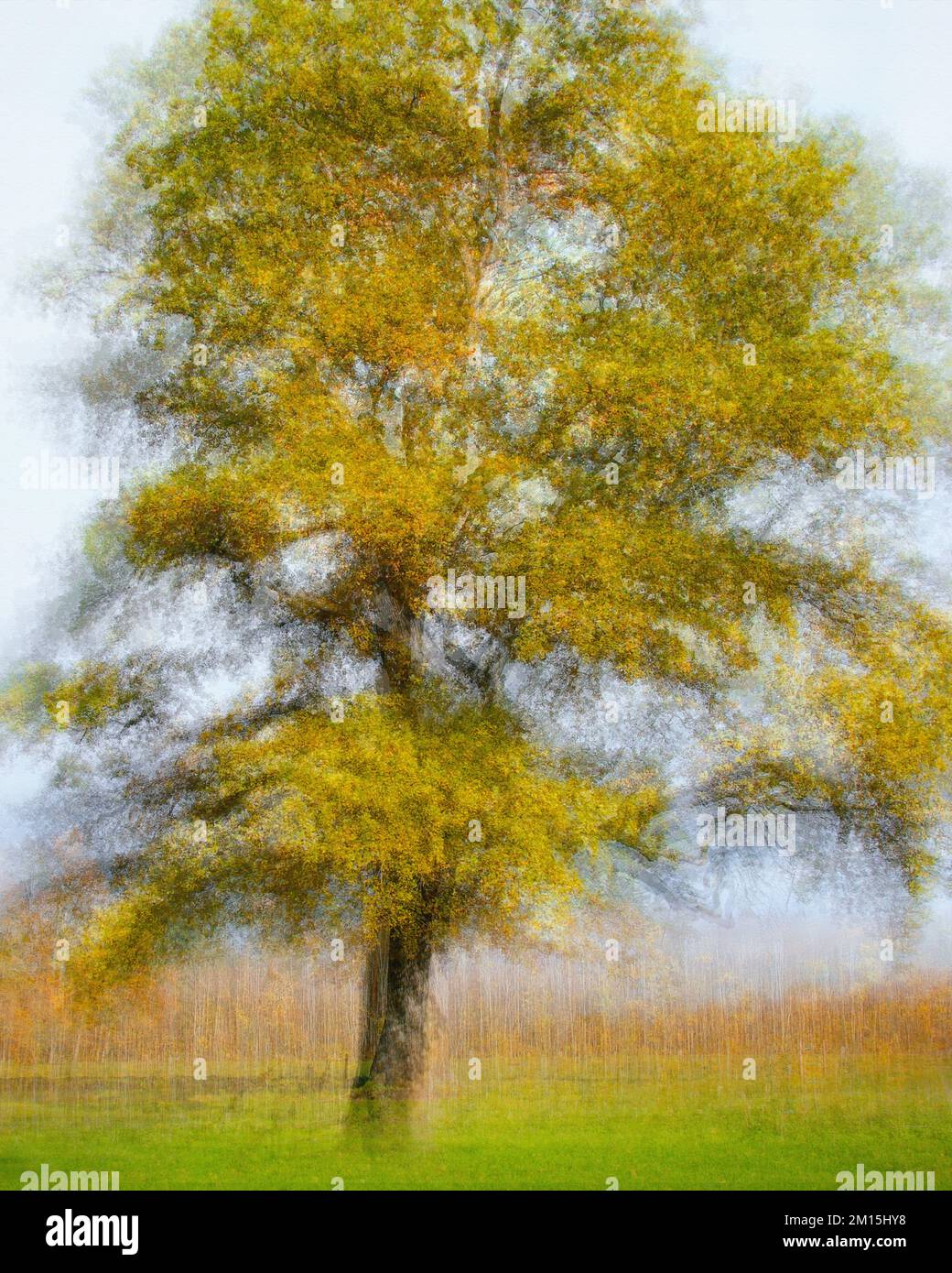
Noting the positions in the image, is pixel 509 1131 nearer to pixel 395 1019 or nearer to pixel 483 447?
pixel 395 1019

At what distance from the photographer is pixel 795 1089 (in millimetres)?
14117

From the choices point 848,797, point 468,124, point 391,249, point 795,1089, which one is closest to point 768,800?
point 848,797

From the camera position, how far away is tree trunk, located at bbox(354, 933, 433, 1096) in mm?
13445

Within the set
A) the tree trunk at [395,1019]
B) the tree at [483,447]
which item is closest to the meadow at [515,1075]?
the tree trunk at [395,1019]

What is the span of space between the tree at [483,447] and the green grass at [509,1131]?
940 millimetres

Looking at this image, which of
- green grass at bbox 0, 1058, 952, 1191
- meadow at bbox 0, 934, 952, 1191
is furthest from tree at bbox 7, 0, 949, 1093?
green grass at bbox 0, 1058, 952, 1191

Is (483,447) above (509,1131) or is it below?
above

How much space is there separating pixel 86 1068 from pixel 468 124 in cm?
1132

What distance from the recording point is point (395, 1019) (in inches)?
538

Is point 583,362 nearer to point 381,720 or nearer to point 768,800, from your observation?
point 381,720

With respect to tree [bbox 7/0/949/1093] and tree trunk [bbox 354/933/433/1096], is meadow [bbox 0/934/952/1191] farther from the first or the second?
tree [bbox 7/0/949/1093]

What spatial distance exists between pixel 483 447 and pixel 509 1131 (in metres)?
7.09

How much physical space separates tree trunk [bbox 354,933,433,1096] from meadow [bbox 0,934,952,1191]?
19 cm

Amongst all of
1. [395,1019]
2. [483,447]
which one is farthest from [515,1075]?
[483,447]
